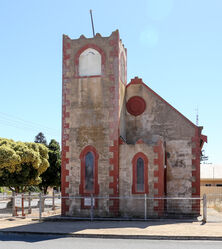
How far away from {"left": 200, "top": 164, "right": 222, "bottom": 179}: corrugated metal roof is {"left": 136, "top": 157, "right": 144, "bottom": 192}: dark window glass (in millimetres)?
28951

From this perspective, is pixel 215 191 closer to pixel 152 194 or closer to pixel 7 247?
pixel 152 194

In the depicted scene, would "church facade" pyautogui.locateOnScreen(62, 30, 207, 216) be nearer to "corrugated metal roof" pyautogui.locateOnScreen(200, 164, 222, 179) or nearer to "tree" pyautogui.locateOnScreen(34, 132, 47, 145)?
"corrugated metal roof" pyautogui.locateOnScreen(200, 164, 222, 179)

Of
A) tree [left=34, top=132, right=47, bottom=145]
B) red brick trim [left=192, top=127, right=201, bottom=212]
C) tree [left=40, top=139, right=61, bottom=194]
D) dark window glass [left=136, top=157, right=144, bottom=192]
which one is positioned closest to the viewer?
dark window glass [left=136, top=157, right=144, bottom=192]

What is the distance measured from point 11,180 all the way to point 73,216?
998 cm

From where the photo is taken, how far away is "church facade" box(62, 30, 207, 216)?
23.0 meters

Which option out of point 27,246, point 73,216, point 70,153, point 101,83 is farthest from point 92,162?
point 27,246

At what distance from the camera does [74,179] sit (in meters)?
23.8

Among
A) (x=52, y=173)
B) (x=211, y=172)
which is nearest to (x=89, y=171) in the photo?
(x=52, y=173)

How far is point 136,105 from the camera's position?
2583cm

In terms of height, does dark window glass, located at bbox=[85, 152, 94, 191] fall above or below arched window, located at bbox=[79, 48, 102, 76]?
below

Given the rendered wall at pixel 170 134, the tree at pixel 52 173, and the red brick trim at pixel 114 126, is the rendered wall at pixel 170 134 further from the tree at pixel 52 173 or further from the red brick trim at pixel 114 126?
the tree at pixel 52 173

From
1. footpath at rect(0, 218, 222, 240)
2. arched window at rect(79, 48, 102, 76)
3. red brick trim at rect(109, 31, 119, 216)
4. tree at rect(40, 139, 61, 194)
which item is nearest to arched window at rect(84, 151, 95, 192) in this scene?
red brick trim at rect(109, 31, 119, 216)

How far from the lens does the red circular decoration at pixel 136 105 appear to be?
25734mm

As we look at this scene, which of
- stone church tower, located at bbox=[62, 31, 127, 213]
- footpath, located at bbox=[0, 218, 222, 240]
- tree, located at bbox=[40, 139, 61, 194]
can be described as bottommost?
footpath, located at bbox=[0, 218, 222, 240]
